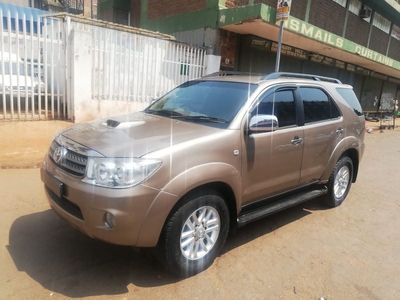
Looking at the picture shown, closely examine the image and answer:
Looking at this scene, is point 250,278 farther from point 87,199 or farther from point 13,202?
point 13,202

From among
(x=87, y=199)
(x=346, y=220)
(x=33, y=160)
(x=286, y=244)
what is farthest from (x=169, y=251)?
(x=33, y=160)

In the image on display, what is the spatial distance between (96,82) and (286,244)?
237 inches

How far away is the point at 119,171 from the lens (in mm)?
2406

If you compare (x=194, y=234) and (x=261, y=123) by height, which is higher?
(x=261, y=123)

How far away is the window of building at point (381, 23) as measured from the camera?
17.4 metres

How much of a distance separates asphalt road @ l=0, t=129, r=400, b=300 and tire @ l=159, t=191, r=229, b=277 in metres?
0.14

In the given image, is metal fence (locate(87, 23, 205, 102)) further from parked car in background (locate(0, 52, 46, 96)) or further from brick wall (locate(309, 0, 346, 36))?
brick wall (locate(309, 0, 346, 36))

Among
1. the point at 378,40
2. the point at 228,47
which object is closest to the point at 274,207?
the point at 228,47

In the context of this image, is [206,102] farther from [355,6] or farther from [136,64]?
[355,6]

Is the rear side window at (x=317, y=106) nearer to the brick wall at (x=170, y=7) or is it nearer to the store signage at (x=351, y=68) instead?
the brick wall at (x=170, y=7)

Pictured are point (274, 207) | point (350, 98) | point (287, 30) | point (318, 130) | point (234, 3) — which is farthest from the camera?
point (234, 3)

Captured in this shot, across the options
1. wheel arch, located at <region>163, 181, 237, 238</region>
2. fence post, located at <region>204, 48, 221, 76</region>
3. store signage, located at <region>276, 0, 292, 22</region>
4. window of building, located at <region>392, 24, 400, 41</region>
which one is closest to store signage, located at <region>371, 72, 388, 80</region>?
window of building, located at <region>392, 24, 400, 41</region>

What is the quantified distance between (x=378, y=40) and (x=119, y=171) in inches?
802

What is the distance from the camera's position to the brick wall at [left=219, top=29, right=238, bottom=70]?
392 inches
